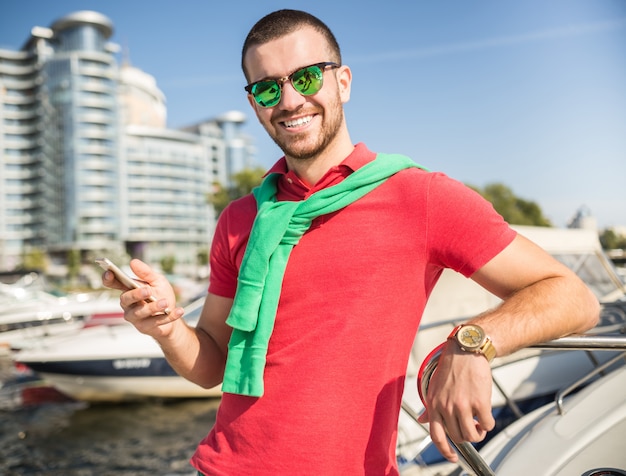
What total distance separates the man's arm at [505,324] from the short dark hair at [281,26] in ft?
3.26

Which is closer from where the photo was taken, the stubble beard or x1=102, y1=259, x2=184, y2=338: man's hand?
x1=102, y1=259, x2=184, y2=338: man's hand

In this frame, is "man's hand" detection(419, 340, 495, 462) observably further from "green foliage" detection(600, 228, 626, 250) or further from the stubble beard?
"green foliage" detection(600, 228, 626, 250)

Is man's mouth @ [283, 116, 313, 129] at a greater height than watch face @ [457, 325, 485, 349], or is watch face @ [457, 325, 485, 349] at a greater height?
man's mouth @ [283, 116, 313, 129]

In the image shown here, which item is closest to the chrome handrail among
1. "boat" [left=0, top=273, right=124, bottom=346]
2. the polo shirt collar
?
the polo shirt collar

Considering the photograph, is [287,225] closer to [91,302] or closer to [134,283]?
[134,283]

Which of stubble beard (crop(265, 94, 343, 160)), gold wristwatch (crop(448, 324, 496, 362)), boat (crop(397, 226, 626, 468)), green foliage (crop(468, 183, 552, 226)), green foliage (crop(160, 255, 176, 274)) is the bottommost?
green foliage (crop(160, 255, 176, 274))

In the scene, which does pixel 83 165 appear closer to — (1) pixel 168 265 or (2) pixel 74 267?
(2) pixel 74 267

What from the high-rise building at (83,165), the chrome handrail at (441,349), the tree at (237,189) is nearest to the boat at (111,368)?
the chrome handrail at (441,349)

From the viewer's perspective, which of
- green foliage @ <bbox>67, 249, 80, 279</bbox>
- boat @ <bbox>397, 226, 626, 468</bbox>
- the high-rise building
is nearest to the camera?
boat @ <bbox>397, 226, 626, 468</bbox>

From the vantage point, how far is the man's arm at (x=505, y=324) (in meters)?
1.19

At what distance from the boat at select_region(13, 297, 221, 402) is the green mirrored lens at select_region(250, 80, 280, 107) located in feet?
23.4

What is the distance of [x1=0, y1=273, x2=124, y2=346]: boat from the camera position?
1374cm

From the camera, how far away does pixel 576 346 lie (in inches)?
63.7

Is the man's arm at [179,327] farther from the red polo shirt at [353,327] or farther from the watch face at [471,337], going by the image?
the watch face at [471,337]
